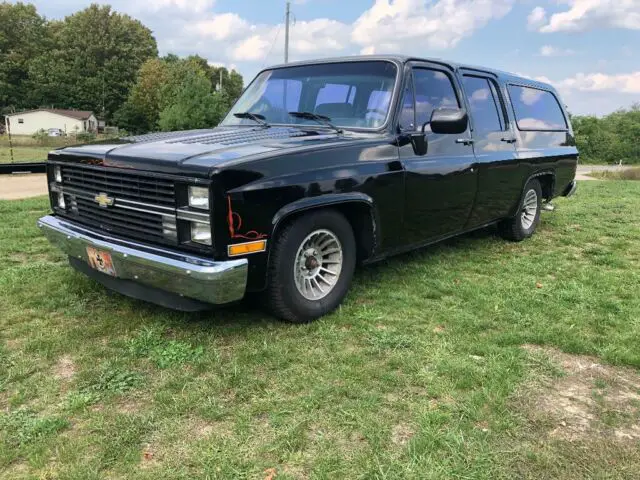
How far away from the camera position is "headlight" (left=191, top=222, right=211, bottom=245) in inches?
120

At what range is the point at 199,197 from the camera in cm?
305

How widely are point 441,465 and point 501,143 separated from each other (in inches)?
161

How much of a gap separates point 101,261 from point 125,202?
0.42 m

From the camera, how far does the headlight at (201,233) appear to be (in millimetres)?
3061

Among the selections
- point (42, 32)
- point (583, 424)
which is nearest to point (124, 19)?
point (42, 32)

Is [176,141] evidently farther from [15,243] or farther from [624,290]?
[624,290]

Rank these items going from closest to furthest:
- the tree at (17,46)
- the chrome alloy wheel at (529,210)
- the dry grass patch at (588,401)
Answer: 1. the dry grass patch at (588,401)
2. the chrome alloy wheel at (529,210)
3. the tree at (17,46)

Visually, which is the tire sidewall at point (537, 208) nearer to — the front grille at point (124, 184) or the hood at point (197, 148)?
the hood at point (197, 148)

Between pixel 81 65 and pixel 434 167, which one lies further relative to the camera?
pixel 81 65

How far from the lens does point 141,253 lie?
323 cm

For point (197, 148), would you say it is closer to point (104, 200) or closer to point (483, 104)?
point (104, 200)

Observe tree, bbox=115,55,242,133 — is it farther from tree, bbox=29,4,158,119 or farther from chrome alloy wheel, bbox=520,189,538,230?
chrome alloy wheel, bbox=520,189,538,230

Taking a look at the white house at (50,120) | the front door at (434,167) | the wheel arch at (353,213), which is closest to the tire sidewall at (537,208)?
the front door at (434,167)

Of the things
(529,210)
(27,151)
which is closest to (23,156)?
(27,151)
